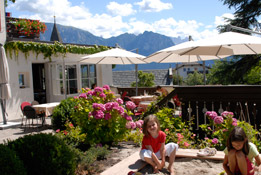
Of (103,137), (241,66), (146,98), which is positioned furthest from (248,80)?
(103,137)

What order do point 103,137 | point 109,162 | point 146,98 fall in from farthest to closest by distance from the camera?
point 146,98 < point 103,137 < point 109,162

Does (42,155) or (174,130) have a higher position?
(42,155)

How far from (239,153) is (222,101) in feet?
10.8

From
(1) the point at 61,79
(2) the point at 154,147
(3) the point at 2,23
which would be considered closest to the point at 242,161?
(2) the point at 154,147

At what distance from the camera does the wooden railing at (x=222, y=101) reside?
5875 mm

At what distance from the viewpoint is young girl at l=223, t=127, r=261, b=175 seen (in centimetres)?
288

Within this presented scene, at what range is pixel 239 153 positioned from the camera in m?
2.97

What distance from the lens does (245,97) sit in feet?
19.4

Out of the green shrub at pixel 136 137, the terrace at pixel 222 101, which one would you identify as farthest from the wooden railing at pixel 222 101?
the green shrub at pixel 136 137

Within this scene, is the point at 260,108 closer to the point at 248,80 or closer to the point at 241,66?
the point at 241,66

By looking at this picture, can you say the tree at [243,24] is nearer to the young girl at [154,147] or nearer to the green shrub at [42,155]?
the young girl at [154,147]

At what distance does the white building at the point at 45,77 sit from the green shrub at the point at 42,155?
23.7 feet

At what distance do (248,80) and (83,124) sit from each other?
18111 millimetres

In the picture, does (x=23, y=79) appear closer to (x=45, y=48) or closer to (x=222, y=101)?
(x=45, y=48)
